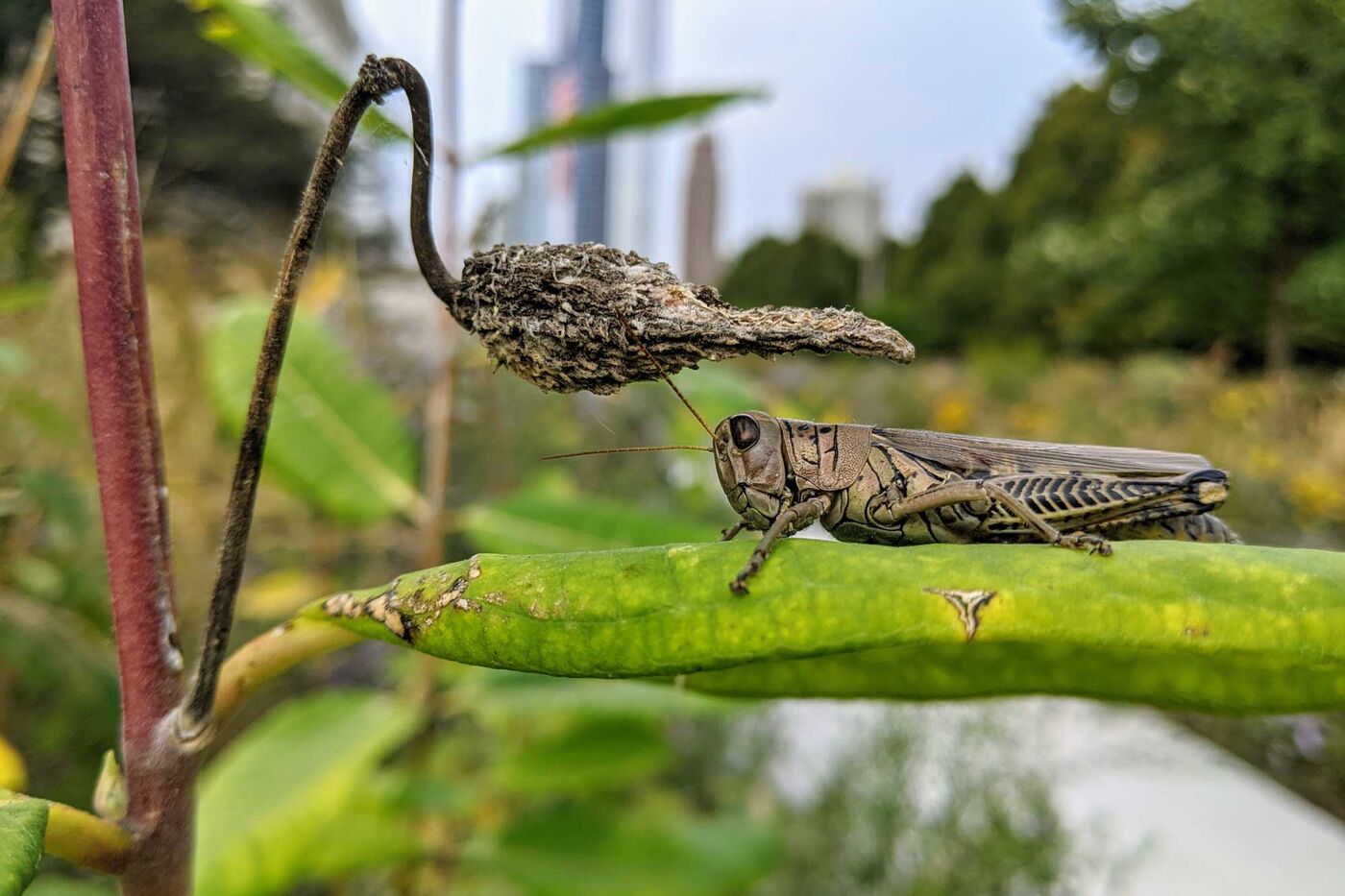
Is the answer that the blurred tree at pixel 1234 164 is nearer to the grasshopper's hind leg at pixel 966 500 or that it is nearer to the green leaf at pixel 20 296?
the grasshopper's hind leg at pixel 966 500

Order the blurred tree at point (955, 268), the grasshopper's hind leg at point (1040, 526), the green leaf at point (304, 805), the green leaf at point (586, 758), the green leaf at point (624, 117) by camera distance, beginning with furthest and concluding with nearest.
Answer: the blurred tree at point (955, 268) < the green leaf at point (586, 758) < the green leaf at point (624, 117) < the green leaf at point (304, 805) < the grasshopper's hind leg at point (1040, 526)

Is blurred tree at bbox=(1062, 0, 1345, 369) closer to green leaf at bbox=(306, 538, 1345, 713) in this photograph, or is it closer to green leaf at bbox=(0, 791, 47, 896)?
green leaf at bbox=(306, 538, 1345, 713)

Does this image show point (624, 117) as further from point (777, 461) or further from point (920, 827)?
point (920, 827)

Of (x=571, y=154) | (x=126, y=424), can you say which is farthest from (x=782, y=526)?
(x=571, y=154)

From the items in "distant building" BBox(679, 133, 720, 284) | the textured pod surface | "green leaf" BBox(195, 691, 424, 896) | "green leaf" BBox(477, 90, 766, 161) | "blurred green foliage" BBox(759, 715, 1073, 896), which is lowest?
"blurred green foliage" BBox(759, 715, 1073, 896)

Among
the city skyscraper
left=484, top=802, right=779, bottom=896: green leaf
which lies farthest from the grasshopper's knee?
the city skyscraper

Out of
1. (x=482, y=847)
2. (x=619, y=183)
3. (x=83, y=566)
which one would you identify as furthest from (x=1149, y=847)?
(x=619, y=183)

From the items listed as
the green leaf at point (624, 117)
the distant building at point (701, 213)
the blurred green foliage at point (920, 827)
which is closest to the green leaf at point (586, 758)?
the blurred green foliage at point (920, 827)
